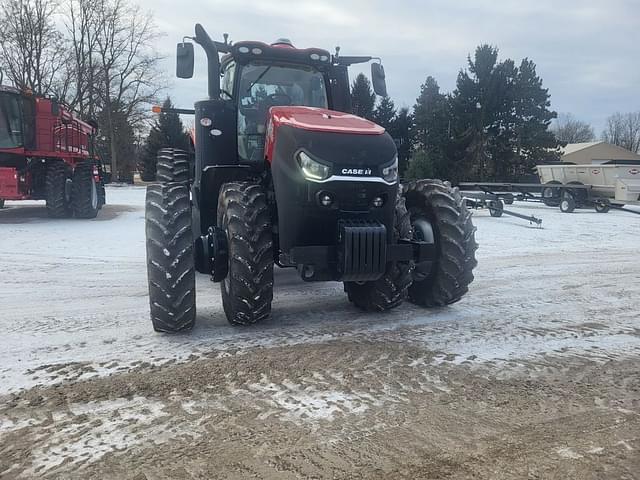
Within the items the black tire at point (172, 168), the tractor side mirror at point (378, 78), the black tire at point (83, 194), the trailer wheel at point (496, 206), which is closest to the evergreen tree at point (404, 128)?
the trailer wheel at point (496, 206)

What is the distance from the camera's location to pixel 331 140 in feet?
14.5

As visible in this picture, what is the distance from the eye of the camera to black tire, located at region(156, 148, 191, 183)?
5.61m

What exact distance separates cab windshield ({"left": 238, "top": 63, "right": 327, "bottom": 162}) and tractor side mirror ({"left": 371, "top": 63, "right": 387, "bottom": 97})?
0.60 meters

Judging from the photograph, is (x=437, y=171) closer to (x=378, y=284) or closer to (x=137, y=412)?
(x=378, y=284)

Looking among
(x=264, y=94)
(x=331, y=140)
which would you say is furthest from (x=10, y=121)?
(x=331, y=140)

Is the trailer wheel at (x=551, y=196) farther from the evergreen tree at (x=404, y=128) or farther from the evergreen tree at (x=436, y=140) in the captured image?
the evergreen tree at (x=404, y=128)

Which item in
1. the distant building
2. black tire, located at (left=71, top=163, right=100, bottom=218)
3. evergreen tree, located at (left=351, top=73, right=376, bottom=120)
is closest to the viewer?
black tire, located at (left=71, top=163, right=100, bottom=218)

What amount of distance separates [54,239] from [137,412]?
317 inches

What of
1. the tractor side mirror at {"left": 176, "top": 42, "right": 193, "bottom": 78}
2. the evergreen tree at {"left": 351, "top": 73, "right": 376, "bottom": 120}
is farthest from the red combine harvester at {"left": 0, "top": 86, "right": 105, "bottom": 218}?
the evergreen tree at {"left": 351, "top": 73, "right": 376, "bottom": 120}

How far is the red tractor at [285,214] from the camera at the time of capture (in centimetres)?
441

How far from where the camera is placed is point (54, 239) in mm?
10156

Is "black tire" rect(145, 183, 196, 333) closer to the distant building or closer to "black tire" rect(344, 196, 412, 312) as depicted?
"black tire" rect(344, 196, 412, 312)

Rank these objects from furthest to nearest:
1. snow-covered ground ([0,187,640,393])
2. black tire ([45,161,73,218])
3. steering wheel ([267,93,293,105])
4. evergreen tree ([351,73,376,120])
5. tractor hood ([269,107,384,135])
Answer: evergreen tree ([351,73,376,120]) < black tire ([45,161,73,218]) < steering wheel ([267,93,293,105]) < tractor hood ([269,107,384,135]) < snow-covered ground ([0,187,640,393])

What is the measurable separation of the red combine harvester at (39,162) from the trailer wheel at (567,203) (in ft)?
51.5
